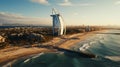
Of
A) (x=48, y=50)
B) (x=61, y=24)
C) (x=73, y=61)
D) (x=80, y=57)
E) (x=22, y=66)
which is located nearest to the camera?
(x=22, y=66)

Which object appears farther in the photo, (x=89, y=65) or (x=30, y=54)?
(x=30, y=54)

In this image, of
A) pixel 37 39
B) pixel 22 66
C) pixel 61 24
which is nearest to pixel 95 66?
pixel 22 66

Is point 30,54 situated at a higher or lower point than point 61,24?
lower

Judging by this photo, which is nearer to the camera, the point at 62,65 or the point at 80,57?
the point at 62,65

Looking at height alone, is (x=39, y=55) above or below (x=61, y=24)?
below

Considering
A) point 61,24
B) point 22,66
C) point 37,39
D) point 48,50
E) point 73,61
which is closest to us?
point 22,66

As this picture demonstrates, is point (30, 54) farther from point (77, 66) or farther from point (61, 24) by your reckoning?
point (61, 24)

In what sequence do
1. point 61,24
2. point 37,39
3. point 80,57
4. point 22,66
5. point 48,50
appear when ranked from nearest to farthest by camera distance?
point 22,66 < point 80,57 < point 48,50 < point 37,39 < point 61,24

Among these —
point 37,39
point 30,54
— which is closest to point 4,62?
point 30,54

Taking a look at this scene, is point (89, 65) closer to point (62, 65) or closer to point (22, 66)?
point (62, 65)
